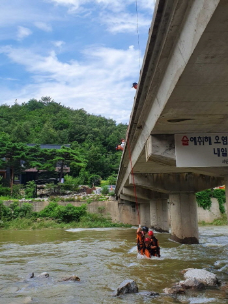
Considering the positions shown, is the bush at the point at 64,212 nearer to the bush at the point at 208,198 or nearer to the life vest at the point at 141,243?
the bush at the point at 208,198

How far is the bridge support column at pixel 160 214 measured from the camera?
23.8 metres

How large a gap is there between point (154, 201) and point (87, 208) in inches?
465

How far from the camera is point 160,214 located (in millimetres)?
24375

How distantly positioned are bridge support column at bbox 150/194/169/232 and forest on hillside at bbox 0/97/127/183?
1042 inches

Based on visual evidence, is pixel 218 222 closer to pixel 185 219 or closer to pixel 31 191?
pixel 185 219

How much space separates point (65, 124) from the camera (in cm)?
8562

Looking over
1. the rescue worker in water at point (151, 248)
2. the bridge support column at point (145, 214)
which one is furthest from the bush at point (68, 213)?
the rescue worker in water at point (151, 248)

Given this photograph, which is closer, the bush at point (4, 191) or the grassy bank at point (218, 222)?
the grassy bank at point (218, 222)

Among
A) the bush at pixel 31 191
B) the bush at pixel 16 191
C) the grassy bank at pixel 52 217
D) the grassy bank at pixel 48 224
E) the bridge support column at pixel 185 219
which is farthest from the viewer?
the bush at pixel 16 191

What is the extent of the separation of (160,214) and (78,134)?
5546 centimetres

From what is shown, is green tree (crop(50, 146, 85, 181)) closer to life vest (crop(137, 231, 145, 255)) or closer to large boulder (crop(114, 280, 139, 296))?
life vest (crop(137, 231, 145, 255))

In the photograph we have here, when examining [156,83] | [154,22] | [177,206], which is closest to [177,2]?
[154,22]

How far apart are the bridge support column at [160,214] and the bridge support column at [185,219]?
6.55 metres

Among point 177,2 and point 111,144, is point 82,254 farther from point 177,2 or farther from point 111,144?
point 111,144
